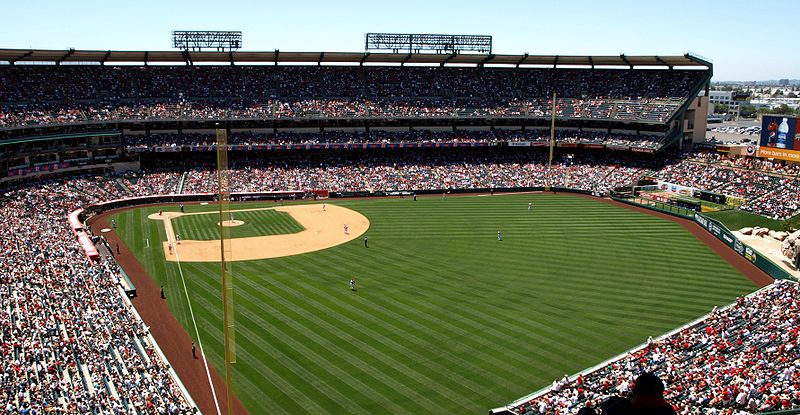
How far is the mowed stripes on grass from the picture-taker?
163 feet

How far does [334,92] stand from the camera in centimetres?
8088

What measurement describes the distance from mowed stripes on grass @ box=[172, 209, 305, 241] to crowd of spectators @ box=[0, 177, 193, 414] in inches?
439

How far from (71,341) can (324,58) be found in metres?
60.8

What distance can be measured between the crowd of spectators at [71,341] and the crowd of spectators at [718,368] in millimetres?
14147

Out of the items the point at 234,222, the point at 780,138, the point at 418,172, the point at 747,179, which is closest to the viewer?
the point at 234,222

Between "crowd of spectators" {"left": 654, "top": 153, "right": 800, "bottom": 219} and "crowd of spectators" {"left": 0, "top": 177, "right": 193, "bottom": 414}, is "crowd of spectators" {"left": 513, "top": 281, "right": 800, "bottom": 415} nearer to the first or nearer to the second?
"crowd of spectators" {"left": 0, "top": 177, "right": 193, "bottom": 414}

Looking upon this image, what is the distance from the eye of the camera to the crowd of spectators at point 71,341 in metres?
20.9

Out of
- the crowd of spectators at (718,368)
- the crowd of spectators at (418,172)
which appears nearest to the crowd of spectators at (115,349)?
the crowd of spectators at (718,368)

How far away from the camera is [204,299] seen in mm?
34344

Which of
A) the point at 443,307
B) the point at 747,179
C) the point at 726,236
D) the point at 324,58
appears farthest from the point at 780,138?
the point at 324,58

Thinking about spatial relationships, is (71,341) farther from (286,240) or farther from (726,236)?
(726,236)

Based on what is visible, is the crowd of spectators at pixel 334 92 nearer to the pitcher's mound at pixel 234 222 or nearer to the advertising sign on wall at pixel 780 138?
the advertising sign on wall at pixel 780 138

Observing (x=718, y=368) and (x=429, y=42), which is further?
(x=429, y=42)

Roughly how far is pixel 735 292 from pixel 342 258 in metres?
24.4
